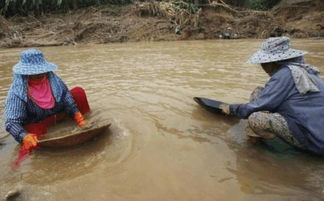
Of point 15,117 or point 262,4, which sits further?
point 262,4

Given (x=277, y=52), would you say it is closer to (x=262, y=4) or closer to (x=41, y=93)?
(x=41, y=93)

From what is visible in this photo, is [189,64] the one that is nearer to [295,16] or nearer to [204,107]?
[204,107]

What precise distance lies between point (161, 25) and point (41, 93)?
12566mm

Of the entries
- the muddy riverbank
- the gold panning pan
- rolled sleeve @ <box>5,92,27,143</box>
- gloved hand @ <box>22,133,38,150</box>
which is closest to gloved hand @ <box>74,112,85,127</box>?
the gold panning pan

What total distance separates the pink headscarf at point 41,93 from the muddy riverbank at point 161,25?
1107 centimetres

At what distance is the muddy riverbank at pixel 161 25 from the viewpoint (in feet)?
48.9

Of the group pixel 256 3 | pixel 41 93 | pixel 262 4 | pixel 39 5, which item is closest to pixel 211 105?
pixel 41 93

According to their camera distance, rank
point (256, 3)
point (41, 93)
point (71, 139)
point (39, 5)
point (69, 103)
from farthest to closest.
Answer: point (256, 3)
point (39, 5)
point (69, 103)
point (41, 93)
point (71, 139)

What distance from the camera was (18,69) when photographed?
3.33 metres

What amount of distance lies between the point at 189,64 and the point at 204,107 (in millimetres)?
3677

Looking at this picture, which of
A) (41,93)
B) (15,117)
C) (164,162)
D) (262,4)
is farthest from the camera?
(262,4)

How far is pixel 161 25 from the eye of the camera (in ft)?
51.2

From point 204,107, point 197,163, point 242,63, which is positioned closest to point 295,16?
point 242,63

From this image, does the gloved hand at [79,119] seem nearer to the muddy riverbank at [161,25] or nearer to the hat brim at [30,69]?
the hat brim at [30,69]
